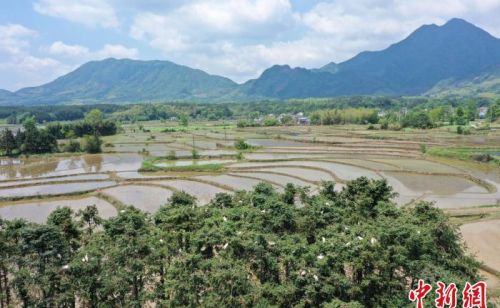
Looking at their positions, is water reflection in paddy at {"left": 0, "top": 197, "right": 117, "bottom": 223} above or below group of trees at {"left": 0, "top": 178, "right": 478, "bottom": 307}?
below

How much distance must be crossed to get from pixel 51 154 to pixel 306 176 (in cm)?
3774

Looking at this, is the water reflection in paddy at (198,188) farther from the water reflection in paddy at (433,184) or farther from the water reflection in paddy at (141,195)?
the water reflection in paddy at (433,184)

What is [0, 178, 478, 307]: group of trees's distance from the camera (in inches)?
405

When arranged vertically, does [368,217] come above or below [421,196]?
above

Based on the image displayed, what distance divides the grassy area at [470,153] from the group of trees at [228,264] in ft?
104

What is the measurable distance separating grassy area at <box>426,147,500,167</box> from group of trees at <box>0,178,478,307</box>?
1243 inches

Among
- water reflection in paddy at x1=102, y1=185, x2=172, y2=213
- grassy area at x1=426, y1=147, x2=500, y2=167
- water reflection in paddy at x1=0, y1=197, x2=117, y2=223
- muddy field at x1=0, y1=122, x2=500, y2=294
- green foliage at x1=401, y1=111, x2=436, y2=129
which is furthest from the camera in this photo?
green foliage at x1=401, y1=111, x2=436, y2=129

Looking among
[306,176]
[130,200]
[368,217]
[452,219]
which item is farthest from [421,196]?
[130,200]

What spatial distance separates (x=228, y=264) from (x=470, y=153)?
41.6 m

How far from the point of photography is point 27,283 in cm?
1032

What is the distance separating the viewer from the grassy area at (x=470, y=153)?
39.3 meters

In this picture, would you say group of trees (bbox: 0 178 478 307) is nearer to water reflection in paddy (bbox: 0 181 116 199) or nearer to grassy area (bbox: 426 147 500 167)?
water reflection in paddy (bbox: 0 181 116 199)

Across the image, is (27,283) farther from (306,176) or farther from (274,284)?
(306,176)

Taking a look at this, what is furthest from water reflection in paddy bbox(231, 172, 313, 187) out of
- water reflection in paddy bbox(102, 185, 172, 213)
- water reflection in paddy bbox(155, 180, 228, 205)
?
water reflection in paddy bbox(102, 185, 172, 213)
